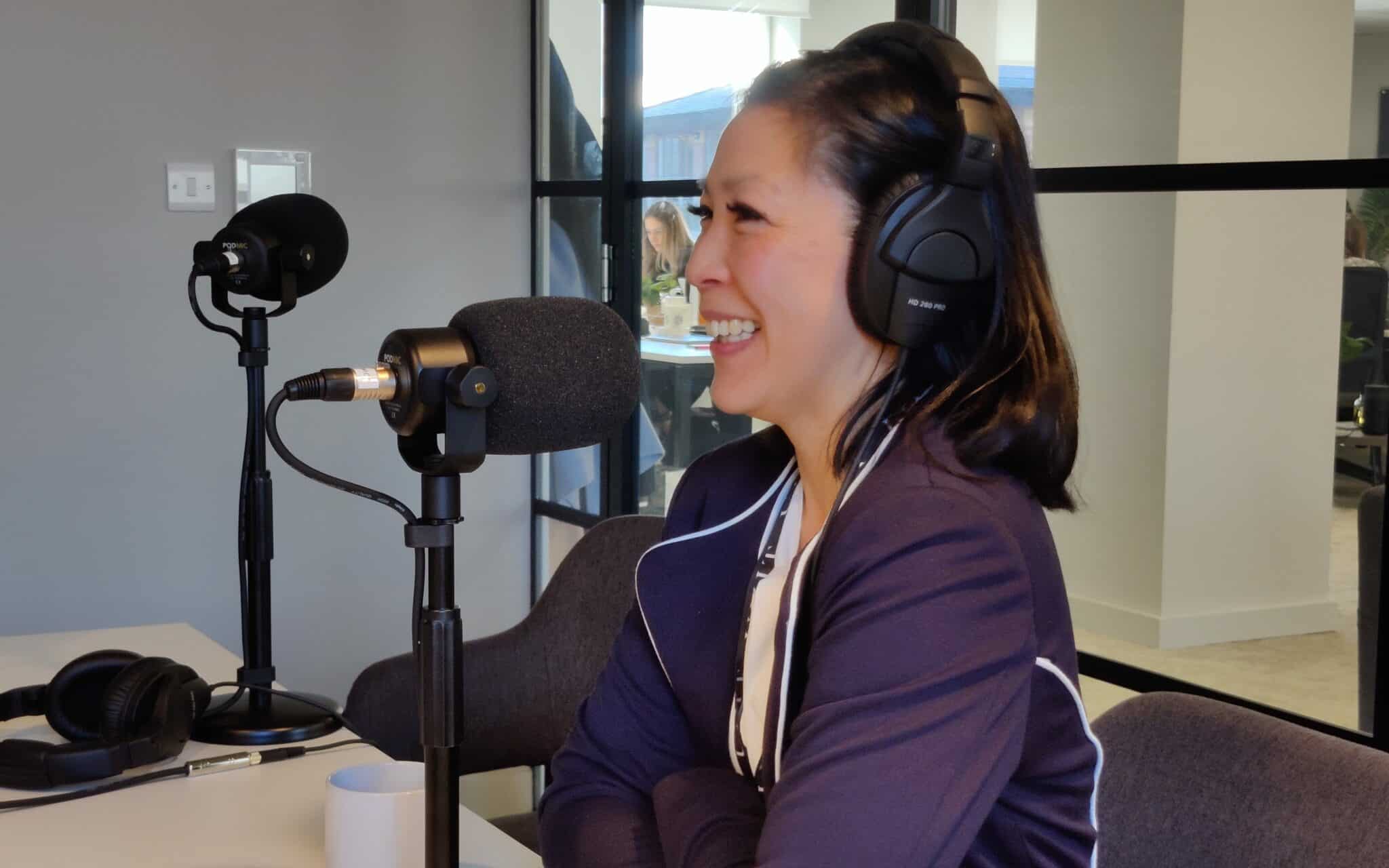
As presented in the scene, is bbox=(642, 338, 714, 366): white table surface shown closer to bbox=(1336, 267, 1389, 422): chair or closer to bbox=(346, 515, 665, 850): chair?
bbox=(346, 515, 665, 850): chair

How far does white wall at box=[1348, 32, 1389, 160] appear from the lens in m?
1.54

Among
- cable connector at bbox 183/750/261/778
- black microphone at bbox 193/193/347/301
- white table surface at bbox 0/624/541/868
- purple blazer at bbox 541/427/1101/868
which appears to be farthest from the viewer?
black microphone at bbox 193/193/347/301

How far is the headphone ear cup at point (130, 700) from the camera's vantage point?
1.50 m

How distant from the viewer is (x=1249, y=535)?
1.70m

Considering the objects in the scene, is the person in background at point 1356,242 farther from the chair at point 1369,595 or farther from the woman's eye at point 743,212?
the woman's eye at point 743,212

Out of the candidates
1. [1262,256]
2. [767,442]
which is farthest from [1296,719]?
[767,442]

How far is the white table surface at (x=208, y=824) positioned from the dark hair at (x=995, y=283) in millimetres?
538

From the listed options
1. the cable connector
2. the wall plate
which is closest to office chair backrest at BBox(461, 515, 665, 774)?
the cable connector

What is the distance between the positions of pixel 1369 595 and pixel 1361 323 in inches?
11.9

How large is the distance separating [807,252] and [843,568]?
249mm

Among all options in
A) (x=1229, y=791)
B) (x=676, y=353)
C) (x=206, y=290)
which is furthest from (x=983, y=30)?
(x=206, y=290)

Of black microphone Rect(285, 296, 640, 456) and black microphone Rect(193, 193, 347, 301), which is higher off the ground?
black microphone Rect(193, 193, 347, 301)

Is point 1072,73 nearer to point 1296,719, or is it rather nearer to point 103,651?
point 1296,719

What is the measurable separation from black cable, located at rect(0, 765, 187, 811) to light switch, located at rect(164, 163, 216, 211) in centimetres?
186
